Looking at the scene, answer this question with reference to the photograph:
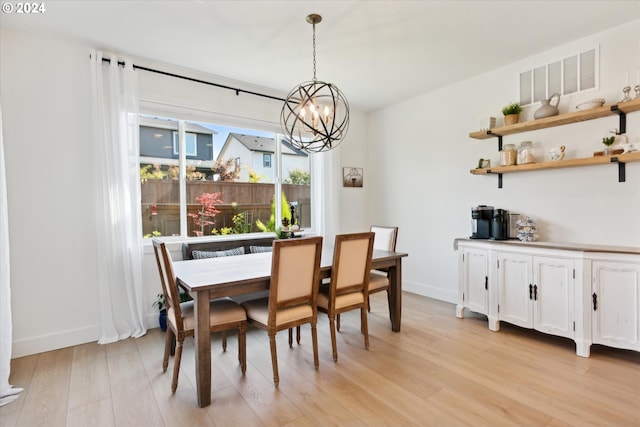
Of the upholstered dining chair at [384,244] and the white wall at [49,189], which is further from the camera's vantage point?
the upholstered dining chair at [384,244]

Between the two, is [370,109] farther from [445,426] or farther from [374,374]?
[445,426]

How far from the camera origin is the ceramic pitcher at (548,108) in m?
2.96

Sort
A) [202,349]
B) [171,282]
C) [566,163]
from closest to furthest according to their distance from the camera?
[202,349] < [171,282] < [566,163]

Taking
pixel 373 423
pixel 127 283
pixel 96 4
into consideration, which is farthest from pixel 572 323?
pixel 96 4

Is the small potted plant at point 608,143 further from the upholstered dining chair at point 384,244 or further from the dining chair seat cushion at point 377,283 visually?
the dining chair seat cushion at point 377,283

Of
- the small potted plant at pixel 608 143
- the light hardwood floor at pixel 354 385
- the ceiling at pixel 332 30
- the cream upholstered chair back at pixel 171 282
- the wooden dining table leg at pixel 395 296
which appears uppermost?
the ceiling at pixel 332 30

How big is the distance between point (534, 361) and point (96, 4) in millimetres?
4283

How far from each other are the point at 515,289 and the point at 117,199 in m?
3.86

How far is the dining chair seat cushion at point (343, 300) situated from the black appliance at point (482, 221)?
1560 mm

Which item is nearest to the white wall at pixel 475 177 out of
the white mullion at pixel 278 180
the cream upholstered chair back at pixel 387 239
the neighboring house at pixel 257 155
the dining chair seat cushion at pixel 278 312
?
the cream upholstered chair back at pixel 387 239

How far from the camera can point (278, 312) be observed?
2.21 meters

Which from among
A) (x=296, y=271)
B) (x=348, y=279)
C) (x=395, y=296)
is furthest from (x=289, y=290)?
(x=395, y=296)

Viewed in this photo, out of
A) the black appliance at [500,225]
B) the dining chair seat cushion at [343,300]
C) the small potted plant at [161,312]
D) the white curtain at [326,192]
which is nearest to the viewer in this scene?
the dining chair seat cushion at [343,300]

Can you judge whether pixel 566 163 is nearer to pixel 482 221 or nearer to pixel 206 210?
pixel 482 221
